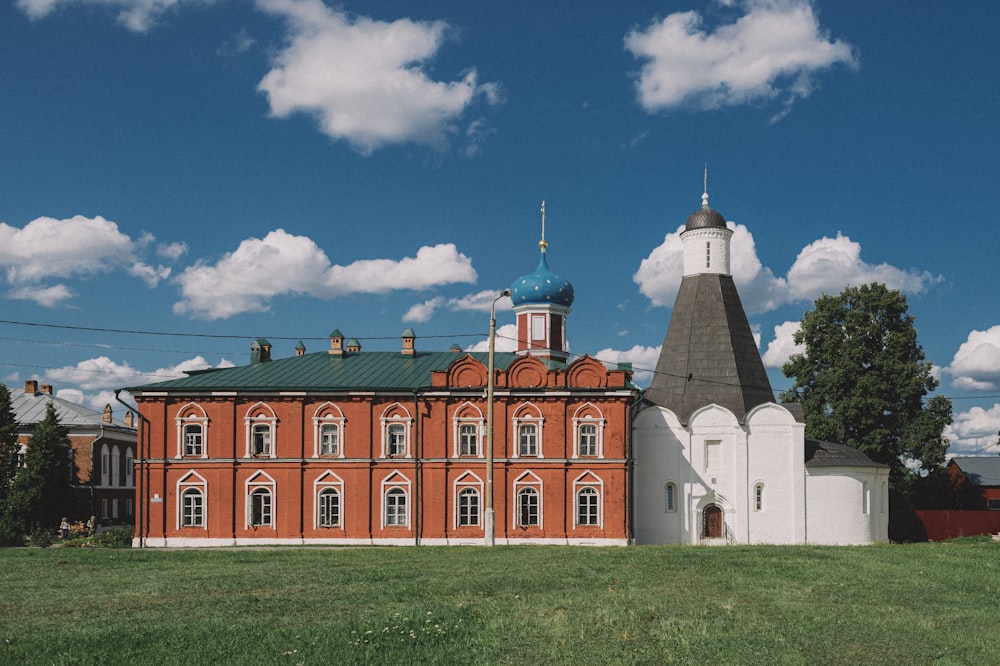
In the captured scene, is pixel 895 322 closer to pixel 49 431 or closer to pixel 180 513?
pixel 180 513

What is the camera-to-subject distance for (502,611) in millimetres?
14000

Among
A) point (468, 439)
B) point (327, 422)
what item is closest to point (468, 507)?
point (468, 439)

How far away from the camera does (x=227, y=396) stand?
34281 millimetres

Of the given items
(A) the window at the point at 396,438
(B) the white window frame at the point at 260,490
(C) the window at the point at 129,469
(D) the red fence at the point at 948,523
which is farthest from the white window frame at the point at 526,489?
(C) the window at the point at 129,469

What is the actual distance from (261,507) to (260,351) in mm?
6747

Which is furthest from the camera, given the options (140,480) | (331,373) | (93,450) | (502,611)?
(93,450)

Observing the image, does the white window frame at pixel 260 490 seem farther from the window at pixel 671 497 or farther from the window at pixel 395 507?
the window at pixel 671 497

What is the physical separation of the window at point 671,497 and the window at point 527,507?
17.1 feet

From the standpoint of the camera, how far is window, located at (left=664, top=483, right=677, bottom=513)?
3575 cm

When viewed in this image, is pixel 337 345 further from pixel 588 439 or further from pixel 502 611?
pixel 502 611

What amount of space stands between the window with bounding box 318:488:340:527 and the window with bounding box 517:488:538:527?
6321mm

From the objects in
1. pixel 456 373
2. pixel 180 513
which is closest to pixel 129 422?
pixel 180 513

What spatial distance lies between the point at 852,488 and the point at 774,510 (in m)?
3.00

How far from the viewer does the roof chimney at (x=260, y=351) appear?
125 feet
